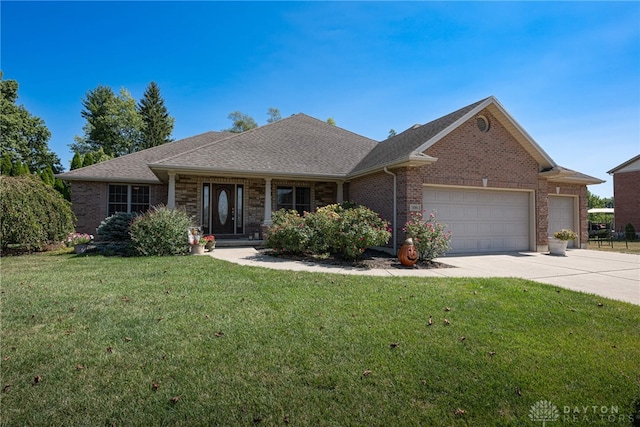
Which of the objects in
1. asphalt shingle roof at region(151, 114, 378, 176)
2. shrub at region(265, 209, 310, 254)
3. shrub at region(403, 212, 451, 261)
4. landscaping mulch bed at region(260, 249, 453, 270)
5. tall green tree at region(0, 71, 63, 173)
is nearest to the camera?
landscaping mulch bed at region(260, 249, 453, 270)

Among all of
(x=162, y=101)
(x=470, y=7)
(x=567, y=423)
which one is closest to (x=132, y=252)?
(x=567, y=423)

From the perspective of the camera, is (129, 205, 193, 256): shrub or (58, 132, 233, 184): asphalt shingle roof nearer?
→ (129, 205, 193, 256): shrub

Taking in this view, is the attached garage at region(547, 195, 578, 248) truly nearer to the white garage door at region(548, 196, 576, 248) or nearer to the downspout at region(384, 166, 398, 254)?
the white garage door at region(548, 196, 576, 248)

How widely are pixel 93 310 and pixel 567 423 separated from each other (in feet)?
18.2

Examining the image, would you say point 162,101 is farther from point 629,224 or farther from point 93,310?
point 629,224

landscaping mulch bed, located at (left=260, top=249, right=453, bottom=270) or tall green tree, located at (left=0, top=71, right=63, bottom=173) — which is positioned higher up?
tall green tree, located at (left=0, top=71, right=63, bottom=173)

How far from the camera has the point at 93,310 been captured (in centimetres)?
434

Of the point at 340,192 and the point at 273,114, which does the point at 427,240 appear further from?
the point at 273,114

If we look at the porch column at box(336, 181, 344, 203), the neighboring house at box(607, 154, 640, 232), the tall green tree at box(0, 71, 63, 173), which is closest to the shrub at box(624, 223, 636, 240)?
the neighboring house at box(607, 154, 640, 232)

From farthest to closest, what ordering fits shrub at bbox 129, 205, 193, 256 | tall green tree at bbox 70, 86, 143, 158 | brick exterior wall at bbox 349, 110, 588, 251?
tall green tree at bbox 70, 86, 143, 158 → brick exterior wall at bbox 349, 110, 588, 251 → shrub at bbox 129, 205, 193, 256

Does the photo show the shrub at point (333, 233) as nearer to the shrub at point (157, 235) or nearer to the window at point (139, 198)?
the shrub at point (157, 235)

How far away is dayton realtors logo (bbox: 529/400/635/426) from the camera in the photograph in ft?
7.72

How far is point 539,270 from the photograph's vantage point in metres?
7.93

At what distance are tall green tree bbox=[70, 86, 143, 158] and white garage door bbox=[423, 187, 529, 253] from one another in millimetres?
38832
